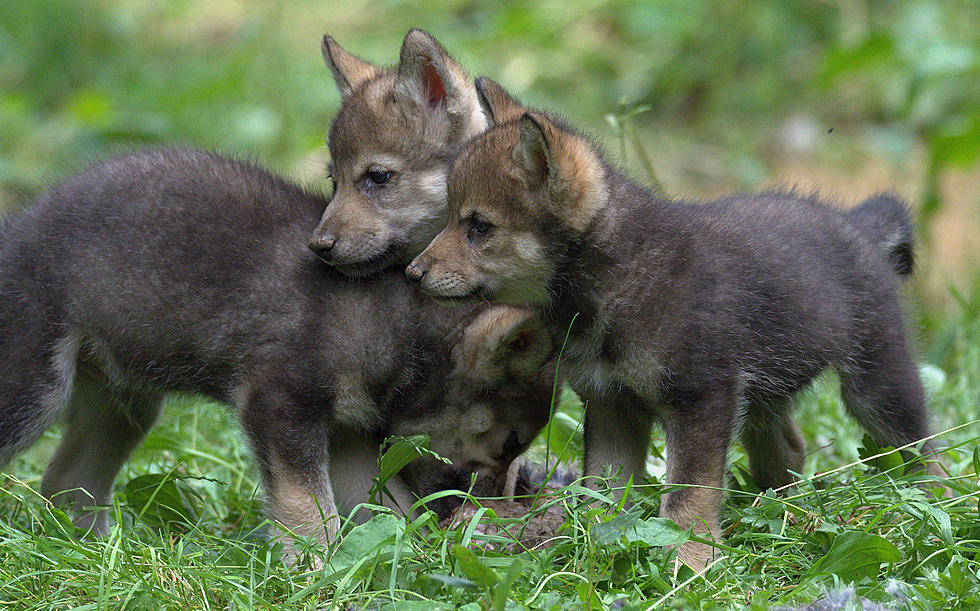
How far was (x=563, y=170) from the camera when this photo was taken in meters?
3.49

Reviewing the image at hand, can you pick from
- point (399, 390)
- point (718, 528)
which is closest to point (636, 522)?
point (718, 528)

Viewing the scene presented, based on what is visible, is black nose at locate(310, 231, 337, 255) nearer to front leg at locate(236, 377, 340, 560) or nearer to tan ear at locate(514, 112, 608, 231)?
front leg at locate(236, 377, 340, 560)

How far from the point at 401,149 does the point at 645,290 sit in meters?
1.15

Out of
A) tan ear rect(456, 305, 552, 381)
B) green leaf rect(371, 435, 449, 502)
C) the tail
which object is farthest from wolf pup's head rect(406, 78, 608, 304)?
the tail

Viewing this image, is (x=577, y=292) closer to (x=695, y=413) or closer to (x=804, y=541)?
(x=695, y=413)

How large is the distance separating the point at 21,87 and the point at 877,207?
26.0 feet

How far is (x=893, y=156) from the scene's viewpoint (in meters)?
8.89

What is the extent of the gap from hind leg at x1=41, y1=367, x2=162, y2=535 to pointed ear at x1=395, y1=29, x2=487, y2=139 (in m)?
1.51

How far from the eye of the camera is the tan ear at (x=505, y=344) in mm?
3842

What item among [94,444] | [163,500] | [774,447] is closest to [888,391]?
[774,447]

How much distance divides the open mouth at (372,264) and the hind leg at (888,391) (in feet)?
5.35

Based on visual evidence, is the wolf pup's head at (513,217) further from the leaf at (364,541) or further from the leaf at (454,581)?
the leaf at (454,581)

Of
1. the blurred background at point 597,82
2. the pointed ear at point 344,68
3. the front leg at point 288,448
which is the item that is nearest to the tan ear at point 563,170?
the front leg at point 288,448

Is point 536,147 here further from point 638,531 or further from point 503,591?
point 503,591
